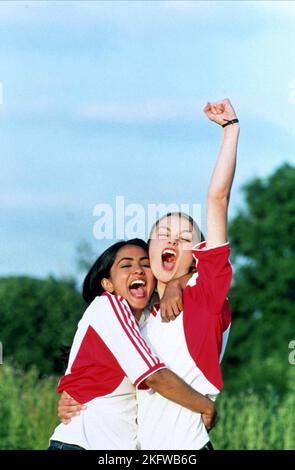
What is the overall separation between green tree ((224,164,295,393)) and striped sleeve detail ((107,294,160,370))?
1371 centimetres

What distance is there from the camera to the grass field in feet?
28.6

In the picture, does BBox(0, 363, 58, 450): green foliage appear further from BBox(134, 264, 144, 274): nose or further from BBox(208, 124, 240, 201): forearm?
BBox(208, 124, 240, 201): forearm

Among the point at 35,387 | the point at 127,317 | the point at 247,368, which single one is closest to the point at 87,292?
the point at 127,317

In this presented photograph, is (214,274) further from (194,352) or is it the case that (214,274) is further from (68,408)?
(68,408)

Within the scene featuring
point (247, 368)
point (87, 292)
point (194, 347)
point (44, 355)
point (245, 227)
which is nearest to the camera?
point (194, 347)

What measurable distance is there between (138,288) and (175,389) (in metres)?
0.52

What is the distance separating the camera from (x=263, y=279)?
22.2m


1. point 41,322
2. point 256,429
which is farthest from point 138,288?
point 41,322

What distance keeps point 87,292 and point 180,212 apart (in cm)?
58

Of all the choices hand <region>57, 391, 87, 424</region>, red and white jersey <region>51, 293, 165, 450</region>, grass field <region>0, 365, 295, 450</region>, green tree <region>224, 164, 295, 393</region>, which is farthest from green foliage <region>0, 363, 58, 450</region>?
green tree <region>224, 164, 295, 393</region>

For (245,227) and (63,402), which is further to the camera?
(245,227)

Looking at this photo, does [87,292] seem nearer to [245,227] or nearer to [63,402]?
[63,402]

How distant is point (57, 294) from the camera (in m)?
14.8

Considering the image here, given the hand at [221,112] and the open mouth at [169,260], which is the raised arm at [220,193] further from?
the open mouth at [169,260]
